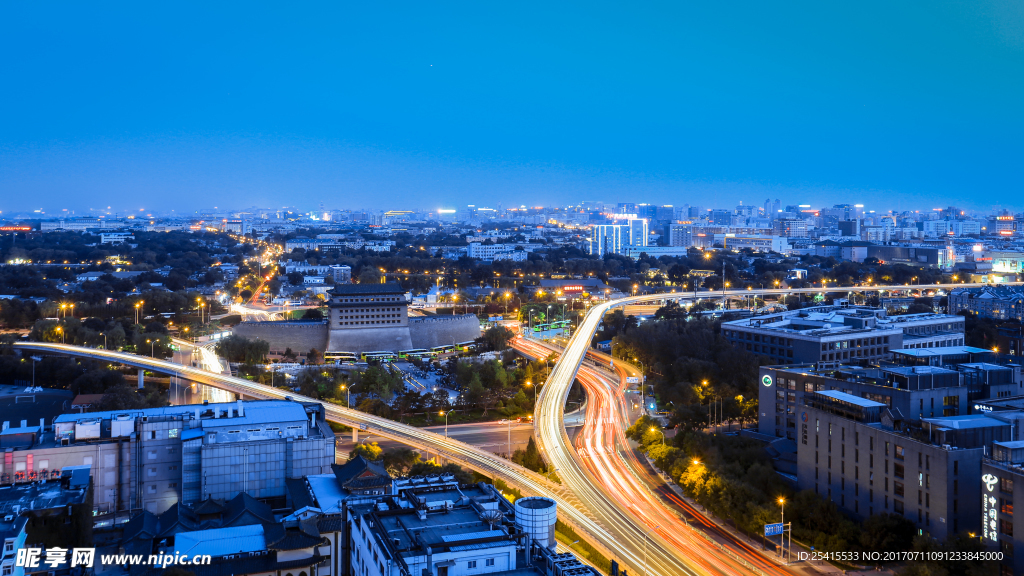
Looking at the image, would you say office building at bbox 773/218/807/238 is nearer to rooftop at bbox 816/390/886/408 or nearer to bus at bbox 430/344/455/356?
bus at bbox 430/344/455/356

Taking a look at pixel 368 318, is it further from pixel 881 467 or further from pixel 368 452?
pixel 881 467

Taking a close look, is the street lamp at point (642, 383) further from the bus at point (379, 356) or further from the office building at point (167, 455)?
the office building at point (167, 455)

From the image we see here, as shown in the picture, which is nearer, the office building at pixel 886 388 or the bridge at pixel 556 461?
the bridge at pixel 556 461

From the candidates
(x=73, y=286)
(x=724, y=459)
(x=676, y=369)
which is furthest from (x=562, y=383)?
(x=73, y=286)

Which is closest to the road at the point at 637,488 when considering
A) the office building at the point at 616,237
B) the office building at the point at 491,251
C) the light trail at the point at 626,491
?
the light trail at the point at 626,491

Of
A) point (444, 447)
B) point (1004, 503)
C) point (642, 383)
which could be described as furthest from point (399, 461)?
point (642, 383)

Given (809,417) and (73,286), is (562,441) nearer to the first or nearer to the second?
(809,417)
